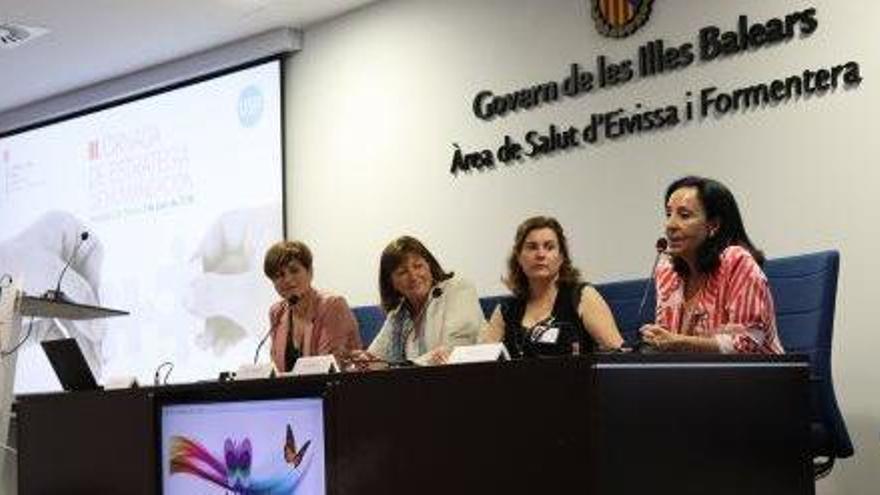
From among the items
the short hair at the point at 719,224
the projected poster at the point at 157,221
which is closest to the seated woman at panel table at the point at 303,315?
the short hair at the point at 719,224

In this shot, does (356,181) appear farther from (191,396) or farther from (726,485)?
(726,485)

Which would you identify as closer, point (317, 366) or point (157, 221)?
point (317, 366)

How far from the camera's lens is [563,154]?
461cm

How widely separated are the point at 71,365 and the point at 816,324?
75.5 inches

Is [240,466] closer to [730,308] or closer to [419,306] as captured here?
[730,308]

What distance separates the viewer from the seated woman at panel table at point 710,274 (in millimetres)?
2740

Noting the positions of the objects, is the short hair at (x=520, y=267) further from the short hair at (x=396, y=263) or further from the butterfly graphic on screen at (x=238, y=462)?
the butterfly graphic on screen at (x=238, y=462)

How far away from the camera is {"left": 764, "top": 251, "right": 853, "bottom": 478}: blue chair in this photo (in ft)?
9.71

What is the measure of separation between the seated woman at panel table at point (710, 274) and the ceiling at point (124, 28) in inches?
112

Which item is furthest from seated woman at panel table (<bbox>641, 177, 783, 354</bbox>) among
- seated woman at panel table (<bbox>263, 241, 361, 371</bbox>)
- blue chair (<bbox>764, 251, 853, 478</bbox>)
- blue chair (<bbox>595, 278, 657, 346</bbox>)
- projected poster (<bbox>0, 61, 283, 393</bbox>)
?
projected poster (<bbox>0, 61, 283, 393</bbox>)

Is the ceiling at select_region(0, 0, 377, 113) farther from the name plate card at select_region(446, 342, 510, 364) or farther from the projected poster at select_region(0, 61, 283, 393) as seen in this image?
the name plate card at select_region(446, 342, 510, 364)

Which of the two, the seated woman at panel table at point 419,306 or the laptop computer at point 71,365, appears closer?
the laptop computer at point 71,365

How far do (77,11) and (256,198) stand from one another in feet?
3.87

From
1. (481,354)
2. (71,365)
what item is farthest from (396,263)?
(481,354)
